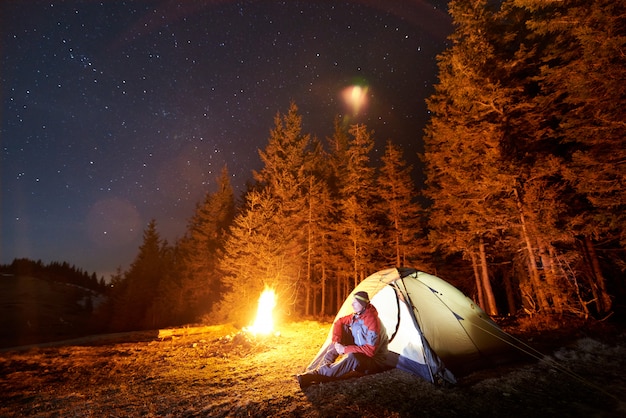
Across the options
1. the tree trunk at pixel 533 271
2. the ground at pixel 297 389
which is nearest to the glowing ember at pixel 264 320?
the ground at pixel 297 389

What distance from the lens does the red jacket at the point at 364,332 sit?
5.91 metres

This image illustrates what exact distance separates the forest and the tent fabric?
5730 millimetres

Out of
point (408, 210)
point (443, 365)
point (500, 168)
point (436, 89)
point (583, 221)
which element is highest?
point (436, 89)

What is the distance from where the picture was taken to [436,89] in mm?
17625

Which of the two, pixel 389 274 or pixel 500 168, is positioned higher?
pixel 500 168

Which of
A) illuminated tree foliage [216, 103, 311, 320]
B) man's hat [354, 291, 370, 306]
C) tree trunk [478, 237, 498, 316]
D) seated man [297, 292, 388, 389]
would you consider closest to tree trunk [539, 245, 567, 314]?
tree trunk [478, 237, 498, 316]

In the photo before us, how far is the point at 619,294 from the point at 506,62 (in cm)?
1213

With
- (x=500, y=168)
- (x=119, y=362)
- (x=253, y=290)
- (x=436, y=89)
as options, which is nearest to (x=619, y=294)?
(x=500, y=168)

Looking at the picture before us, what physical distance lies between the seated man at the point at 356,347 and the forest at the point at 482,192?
796 cm

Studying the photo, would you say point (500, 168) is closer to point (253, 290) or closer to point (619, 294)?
point (619, 294)

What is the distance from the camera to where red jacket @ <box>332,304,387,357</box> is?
5.91 meters

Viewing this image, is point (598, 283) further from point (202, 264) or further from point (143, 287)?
point (143, 287)

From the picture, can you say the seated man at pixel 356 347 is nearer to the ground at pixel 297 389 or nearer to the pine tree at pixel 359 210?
the ground at pixel 297 389

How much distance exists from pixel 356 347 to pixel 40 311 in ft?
154
